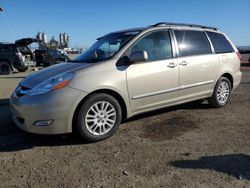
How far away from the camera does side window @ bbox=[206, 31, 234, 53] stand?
6.73 metres

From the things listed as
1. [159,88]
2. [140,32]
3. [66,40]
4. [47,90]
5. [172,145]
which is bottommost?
[66,40]

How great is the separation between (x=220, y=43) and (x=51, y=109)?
13.4 ft

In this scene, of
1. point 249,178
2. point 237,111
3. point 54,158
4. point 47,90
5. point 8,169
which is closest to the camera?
point 249,178

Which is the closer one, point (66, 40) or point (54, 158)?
point (54, 158)

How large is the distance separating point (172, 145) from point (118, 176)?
4.07 ft

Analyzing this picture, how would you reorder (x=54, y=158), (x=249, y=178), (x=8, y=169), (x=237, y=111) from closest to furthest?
(x=249, y=178), (x=8, y=169), (x=54, y=158), (x=237, y=111)

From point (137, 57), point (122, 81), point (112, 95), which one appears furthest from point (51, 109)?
point (137, 57)

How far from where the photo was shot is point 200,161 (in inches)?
159

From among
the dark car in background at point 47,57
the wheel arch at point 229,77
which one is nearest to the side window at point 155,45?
the wheel arch at point 229,77

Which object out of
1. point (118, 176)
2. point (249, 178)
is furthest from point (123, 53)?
point (249, 178)

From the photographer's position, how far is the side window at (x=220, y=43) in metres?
6.73

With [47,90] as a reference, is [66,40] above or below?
below

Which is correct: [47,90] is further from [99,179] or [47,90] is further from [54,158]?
[99,179]

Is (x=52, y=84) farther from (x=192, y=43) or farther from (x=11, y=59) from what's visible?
(x=11, y=59)
